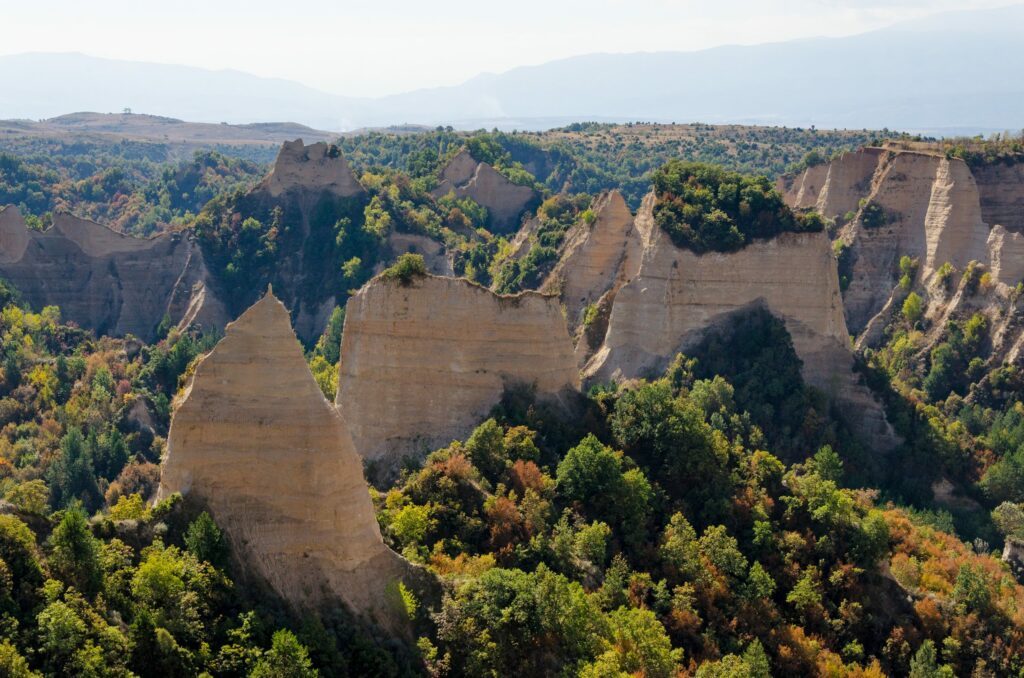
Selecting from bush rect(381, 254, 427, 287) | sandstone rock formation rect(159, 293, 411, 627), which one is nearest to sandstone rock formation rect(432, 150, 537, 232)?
bush rect(381, 254, 427, 287)

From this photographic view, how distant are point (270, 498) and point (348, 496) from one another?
2.00 m

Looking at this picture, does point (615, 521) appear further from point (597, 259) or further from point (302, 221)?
point (302, 221)

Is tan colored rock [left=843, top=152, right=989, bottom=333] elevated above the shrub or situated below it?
above

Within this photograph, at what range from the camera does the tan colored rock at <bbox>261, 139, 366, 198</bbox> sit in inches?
3917

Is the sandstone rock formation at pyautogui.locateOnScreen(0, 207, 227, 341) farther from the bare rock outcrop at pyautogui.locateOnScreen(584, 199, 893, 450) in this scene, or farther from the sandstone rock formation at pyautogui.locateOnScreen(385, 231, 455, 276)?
the bare rock outcrop at pyautogui.locateOnScreen(584, 199, 893, 450)

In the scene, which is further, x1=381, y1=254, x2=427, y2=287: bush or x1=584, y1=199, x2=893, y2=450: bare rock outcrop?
x1=584, y1=199, x2=893, y2=450: bare rock outcrop

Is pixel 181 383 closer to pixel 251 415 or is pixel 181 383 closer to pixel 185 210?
pixel 251 415

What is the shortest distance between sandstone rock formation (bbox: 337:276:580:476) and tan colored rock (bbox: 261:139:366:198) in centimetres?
5533

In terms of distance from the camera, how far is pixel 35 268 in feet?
305

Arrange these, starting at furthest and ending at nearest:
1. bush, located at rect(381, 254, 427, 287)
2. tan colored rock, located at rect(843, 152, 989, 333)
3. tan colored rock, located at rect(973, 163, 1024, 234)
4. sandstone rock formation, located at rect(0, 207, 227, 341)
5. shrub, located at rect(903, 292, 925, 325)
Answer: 1. sandstone rock formation, located at rect(0, 207, 227, 341)
2. tan colored rock, located at rect(973, 163, 1024, 234)
3. tan colored rock, located at rect(843, 152, 989, 333)
4. shrub, located at rect(903, 292, 925, 325)
5. bush, located at rect(381, 254, 427, 287)

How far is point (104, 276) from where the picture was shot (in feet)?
312

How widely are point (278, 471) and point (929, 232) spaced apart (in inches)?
2290

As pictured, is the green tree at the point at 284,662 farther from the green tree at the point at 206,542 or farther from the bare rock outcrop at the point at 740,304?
the bare rock outcrop at the point at 740,304

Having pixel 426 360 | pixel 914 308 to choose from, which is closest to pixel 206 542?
pixel 426 360
